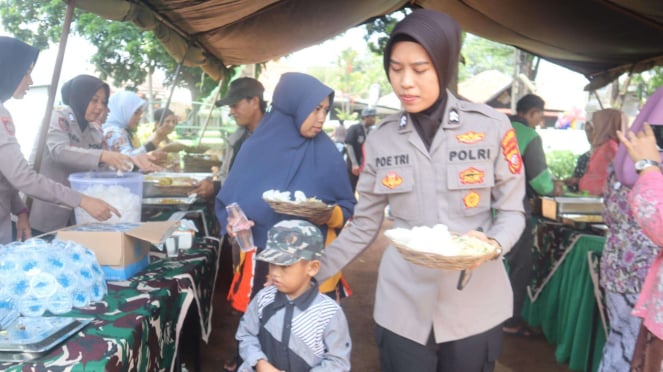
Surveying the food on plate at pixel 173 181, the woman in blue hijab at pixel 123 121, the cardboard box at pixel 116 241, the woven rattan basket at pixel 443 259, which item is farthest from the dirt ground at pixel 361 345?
the woven rattan basket at pixel 443 259

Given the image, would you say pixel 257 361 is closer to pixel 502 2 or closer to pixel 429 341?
pixel 429 341

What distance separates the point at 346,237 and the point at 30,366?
1.11m

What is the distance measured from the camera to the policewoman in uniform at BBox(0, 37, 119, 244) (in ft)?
7.57

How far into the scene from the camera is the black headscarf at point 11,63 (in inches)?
98.5

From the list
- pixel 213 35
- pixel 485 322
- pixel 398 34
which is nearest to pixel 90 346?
pixel 485 322

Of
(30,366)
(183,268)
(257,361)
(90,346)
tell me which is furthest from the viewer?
(183,268)

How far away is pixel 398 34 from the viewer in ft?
5.61

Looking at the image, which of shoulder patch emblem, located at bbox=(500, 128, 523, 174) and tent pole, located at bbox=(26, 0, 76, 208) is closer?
shoulder patch emblem, located at bbox=(500, 128, 523, 174)

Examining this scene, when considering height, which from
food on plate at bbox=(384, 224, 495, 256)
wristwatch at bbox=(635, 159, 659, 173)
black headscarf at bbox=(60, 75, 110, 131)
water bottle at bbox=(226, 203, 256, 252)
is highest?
black headscarf at bbox=(60, 75, 110, 131)

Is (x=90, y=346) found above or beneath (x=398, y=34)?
beneath

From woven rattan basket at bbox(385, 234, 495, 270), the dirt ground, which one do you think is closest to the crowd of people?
woven rattan basket at bbox(385, 234, 495, 270)

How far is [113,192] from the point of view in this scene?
2615mm

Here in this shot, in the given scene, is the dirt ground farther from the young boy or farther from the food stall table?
the young boy

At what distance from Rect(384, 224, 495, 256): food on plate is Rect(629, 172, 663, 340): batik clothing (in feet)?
2.19
